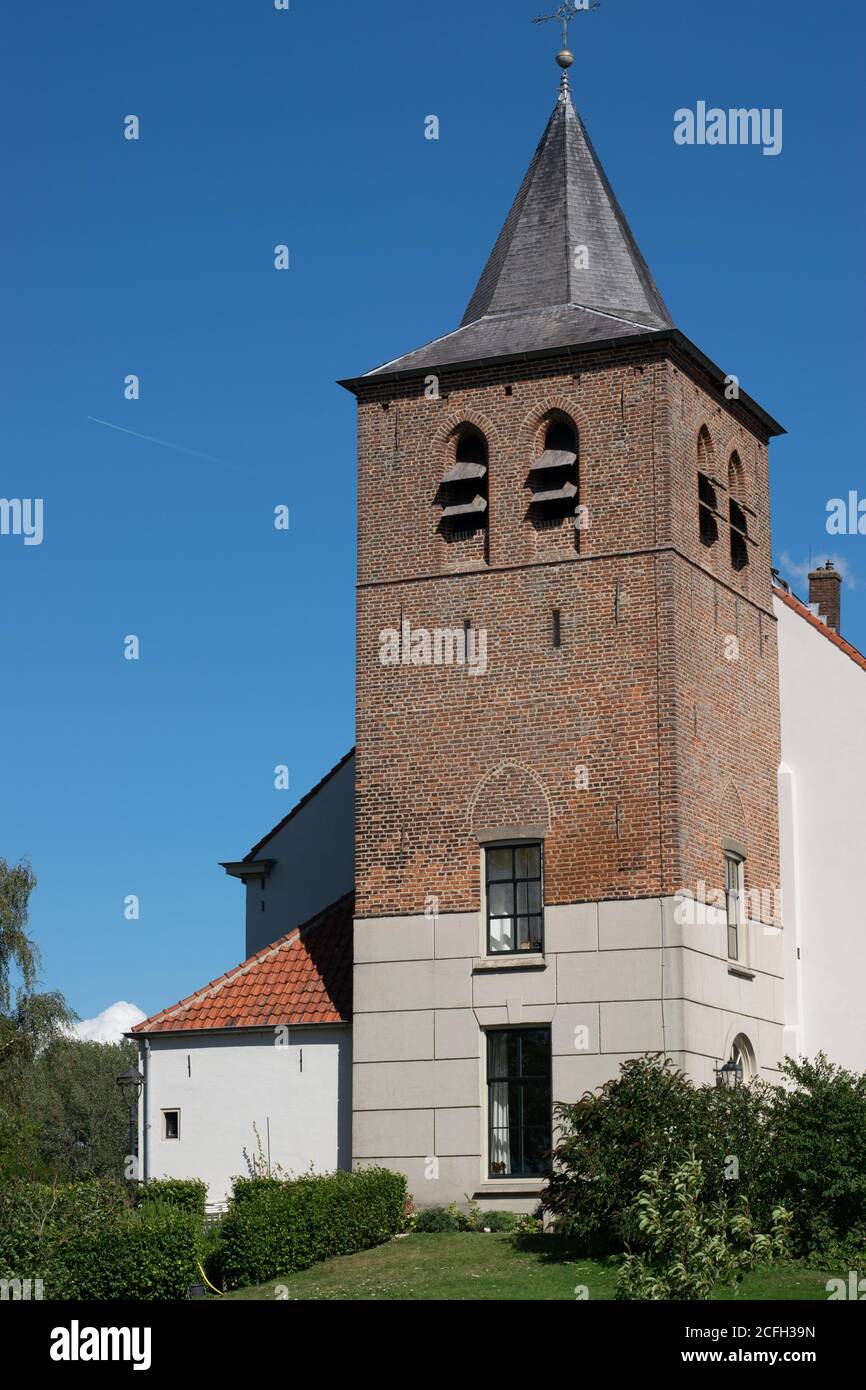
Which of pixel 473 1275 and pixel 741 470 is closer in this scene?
pixel 473 1275

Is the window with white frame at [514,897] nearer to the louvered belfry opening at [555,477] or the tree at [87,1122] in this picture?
the louvered belfry opening at [555,477]

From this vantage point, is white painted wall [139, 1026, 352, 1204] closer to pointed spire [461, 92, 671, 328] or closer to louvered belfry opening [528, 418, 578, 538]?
louvered belfry opening [528, 418, 578, 538]

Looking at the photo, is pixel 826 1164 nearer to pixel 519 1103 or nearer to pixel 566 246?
pixel 519 1103

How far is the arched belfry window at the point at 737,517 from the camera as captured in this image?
31094 mm

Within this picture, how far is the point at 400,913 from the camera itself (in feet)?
93.8

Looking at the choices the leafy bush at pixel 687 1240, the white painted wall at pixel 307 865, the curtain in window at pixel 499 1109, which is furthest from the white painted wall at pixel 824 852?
the white painted wall at pixel 307 865

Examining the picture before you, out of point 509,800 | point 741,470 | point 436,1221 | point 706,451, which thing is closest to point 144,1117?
point 436,1221

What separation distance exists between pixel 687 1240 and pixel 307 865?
1621cm

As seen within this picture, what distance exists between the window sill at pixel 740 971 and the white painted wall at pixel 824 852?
6.21 ft

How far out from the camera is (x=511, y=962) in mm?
27641

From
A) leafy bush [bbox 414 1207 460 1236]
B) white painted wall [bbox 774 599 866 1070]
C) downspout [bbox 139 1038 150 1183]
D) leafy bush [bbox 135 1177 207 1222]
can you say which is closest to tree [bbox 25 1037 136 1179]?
downspout [bbox 139 1038 150 1183]
